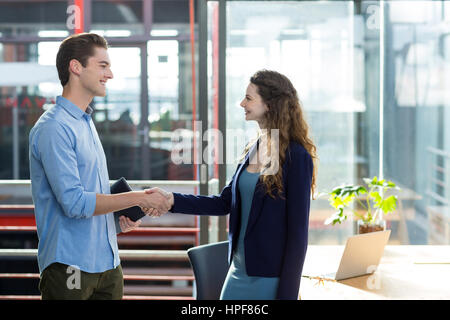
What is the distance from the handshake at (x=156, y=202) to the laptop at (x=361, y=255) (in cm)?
62

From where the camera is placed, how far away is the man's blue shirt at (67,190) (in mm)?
1521

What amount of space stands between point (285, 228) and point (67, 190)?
605mm

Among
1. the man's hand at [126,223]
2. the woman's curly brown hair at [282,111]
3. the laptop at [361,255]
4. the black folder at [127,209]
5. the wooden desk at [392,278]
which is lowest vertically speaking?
the wooden desk at [392,278]

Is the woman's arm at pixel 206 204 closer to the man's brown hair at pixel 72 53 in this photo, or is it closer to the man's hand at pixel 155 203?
the man's hand at pixel 155 203

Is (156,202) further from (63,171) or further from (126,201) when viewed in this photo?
(63,171)

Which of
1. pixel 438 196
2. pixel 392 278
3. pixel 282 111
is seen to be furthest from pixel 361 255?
pixel 438 196

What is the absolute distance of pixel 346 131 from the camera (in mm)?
3582

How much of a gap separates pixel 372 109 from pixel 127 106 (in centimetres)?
177

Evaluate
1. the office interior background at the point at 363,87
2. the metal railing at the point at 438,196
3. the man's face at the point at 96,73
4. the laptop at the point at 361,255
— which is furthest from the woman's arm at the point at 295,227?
the metal railing at the point at 438,196

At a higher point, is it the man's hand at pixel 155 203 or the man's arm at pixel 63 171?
the man's arm at pixel 63 171

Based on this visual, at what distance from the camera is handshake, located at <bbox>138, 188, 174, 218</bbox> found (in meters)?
1.90

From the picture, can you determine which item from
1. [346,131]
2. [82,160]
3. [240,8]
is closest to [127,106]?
[240,8]

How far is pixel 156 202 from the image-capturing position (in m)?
1.94
